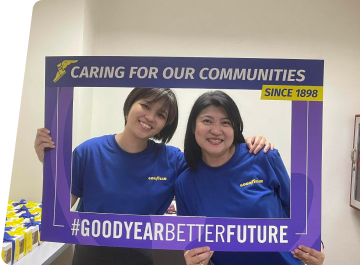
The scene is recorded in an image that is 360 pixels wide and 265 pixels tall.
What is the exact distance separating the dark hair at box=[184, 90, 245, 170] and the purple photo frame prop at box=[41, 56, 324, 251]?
0.13 feet

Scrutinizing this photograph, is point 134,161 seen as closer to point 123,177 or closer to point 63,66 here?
point 123,177

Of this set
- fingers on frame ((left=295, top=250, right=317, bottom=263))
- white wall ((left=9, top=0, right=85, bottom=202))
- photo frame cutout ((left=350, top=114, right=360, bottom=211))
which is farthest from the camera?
photo frame cutout ((left=350, top=114, right=360, bottom=211))

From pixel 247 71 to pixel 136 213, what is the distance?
66 centimetres

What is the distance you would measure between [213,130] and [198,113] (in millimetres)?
84

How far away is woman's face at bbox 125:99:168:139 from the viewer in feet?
Result: 2.97

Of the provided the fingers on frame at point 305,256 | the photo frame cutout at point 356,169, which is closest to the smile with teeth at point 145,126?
the fingers on frame at point 305,256

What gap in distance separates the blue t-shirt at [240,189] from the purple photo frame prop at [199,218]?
0.03 m

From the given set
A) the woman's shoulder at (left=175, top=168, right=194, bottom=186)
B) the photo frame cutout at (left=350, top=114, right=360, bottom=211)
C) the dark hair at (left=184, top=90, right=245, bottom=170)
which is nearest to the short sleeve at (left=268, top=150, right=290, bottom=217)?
the dark hair at (left=184, top=90, right=245, bottom=170)

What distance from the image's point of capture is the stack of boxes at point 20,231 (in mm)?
1196

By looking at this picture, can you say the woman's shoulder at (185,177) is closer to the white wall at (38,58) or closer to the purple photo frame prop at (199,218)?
the purple photo frame prop at (199,218)

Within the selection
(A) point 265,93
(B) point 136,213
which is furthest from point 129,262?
(A) point 265,93

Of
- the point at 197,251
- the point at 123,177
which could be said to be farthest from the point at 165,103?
the point at 197,251

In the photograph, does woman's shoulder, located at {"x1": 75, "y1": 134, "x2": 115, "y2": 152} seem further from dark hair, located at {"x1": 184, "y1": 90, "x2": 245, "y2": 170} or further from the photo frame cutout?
the photo frame cutout

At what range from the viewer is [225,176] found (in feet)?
2.98
